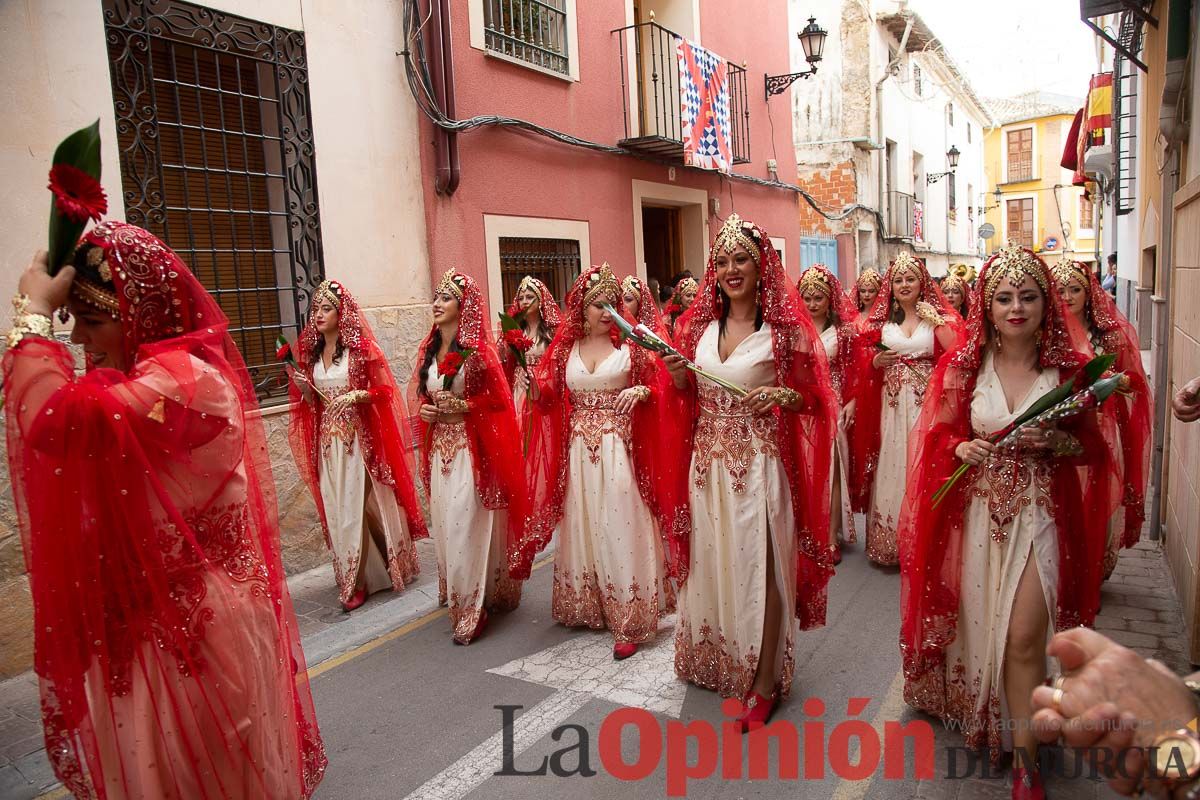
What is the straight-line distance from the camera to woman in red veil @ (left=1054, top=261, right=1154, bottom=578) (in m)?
5.03

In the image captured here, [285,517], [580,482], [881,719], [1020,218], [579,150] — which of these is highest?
[1020,218]

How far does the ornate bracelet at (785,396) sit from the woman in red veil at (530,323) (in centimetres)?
263

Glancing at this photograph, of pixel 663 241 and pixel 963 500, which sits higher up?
pixel 663 241

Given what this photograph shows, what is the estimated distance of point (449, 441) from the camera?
17.2 feet

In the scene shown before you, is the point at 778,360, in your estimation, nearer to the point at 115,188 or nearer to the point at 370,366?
the point at 370,366

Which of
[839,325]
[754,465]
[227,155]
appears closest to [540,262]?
[227,155]

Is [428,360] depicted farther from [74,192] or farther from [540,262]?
[540,262]

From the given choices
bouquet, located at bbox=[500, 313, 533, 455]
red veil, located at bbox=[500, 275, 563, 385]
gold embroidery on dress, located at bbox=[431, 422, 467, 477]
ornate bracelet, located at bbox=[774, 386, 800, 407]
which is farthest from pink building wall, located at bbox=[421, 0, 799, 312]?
ornate bracelet, located at bbox=[774, 386, 800, 407]

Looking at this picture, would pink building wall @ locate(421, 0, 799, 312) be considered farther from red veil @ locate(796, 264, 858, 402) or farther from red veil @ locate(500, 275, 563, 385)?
red veil @ locate(796, 264, 858, 402)

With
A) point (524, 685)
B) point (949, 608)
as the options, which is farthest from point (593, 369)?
point (949, 608)

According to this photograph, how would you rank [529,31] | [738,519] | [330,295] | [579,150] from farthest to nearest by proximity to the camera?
[579,150]
[529,31]
[330,295]
[738,519]

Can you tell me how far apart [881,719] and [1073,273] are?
315 cm

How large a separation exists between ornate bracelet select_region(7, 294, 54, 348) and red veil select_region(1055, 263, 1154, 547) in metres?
5.27

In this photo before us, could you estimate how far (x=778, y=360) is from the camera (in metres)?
3.90
